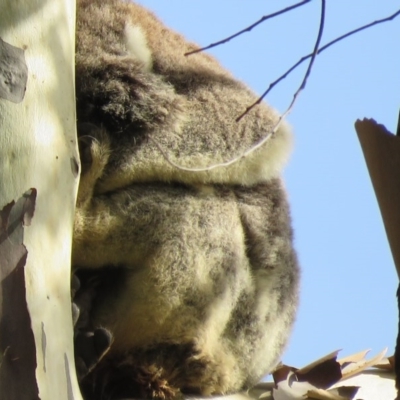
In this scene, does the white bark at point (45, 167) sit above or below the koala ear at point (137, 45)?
below

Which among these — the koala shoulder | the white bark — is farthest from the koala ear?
the white bark

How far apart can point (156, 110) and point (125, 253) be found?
489 mm

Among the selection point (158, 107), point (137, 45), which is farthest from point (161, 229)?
point (137, 45)

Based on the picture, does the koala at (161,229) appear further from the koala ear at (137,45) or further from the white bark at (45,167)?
the white bark at (45,167)

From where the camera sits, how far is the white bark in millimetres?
1942

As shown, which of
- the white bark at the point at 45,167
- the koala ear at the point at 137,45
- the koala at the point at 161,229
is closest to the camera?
the white bark at the point at 45,167

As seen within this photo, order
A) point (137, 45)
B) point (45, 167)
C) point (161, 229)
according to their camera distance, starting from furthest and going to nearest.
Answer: point (137, 45)
point (161, 229)
point (45, 167)

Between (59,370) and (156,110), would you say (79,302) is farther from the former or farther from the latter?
(59,370)

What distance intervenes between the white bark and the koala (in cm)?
57

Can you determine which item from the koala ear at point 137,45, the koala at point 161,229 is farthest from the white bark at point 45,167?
the koala ear at point 137,45

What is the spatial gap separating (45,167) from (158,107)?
0.91 m

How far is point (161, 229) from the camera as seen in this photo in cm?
283

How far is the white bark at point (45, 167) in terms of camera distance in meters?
1.94

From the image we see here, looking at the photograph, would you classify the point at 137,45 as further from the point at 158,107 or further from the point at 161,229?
the point at 161,229
